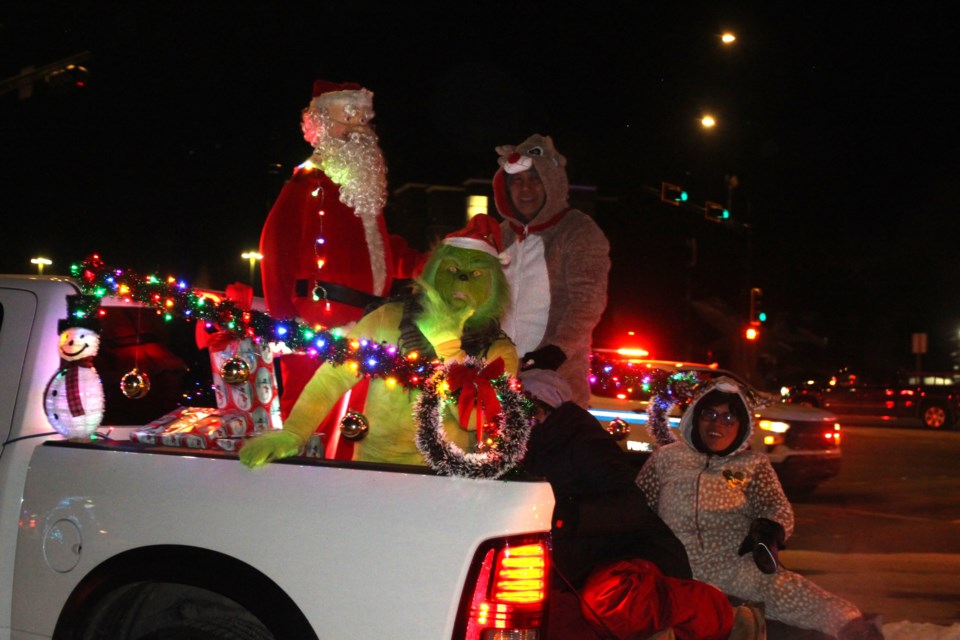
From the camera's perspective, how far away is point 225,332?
3.46 m

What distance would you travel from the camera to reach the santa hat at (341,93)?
4086mm

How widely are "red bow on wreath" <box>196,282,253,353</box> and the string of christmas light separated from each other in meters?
0.08

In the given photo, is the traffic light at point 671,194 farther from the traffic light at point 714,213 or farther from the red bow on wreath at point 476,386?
the red bow on wreath at point 476,386

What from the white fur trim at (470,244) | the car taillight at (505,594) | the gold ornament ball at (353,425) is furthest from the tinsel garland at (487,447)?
the white fur trim at (470,244)

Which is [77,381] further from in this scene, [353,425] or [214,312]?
[353,425]

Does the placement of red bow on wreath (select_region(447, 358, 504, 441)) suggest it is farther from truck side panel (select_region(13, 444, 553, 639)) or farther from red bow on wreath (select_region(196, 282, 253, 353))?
red bow on wreath (select_region(196, 282, 253, 353))

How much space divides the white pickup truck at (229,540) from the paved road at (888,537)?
15.0ft

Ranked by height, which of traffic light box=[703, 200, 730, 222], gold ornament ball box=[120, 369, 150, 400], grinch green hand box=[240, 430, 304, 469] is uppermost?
traffic light box=[703, 200, 730, 222]

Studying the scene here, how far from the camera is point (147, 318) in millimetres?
3605

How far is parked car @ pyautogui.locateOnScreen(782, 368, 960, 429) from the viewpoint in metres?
22.4

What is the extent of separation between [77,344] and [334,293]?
1000 millimetres

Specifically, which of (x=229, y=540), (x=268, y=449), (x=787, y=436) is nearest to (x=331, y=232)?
(x=268, y=449)

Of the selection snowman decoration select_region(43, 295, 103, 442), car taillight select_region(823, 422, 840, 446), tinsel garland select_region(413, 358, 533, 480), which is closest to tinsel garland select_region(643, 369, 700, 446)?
tinsel garland select_region(413, 358, 533, 480)

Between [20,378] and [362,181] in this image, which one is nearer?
[20,378]
